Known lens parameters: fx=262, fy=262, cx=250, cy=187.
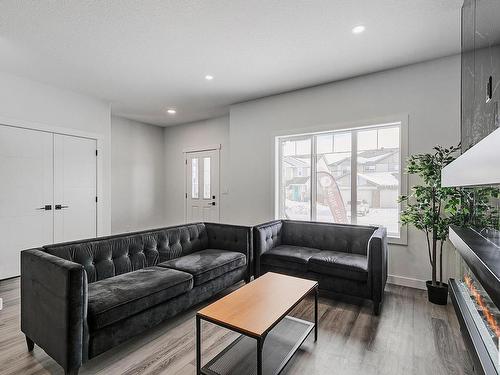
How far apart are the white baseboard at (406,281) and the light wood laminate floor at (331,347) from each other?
1.65 feet

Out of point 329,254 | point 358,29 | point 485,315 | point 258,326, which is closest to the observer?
point 485,315

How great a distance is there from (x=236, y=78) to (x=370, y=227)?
263 centimetres

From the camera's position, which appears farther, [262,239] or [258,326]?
[262,239]

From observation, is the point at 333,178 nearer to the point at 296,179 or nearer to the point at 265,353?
the point at 296,179

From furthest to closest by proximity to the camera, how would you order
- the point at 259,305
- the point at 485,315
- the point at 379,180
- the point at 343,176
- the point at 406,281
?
the point at 343,176 → the point at 379,180 → the point at 406,281 → the point at 259,305 → the point at 485,315

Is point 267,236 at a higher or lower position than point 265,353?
higher

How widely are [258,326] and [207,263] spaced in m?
1.24

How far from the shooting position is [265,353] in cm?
182

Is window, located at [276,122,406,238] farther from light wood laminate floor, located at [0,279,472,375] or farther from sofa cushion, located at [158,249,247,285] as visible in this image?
sofa cushion, located at [158,249,247,285]

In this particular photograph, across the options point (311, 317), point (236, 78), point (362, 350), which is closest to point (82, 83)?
point (236, 78)

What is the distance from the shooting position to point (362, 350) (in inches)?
77.1

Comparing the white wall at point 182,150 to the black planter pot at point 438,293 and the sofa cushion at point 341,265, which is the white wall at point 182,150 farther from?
the black planter pot at point 438,293

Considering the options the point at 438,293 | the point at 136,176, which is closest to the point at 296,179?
the point at 438,293

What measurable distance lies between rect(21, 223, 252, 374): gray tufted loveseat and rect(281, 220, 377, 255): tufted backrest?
29.8 inches
